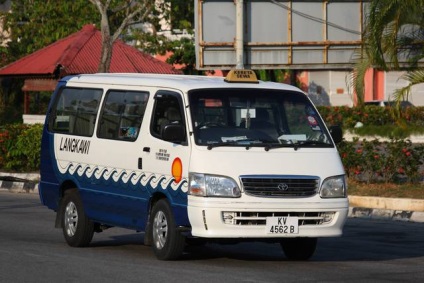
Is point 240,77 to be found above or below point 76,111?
above

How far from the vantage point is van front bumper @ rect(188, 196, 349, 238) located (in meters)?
12.1

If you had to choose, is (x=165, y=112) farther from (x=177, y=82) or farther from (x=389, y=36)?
(x=389, y=36)

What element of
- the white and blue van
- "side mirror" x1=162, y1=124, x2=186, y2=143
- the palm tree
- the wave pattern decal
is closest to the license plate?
the white and blue van

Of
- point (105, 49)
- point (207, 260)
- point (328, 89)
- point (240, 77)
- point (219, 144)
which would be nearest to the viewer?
point (219, 144)

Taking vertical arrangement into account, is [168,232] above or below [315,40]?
below

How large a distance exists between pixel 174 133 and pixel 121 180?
1.30 metres

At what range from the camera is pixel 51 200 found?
594 inches

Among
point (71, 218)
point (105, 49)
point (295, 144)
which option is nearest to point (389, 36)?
point (71, 218)

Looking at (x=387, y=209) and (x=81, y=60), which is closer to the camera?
(x=387, y=209)

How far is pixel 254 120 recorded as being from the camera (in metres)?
13.0

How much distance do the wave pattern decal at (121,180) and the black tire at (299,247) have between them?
1.43m

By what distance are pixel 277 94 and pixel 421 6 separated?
309 inches

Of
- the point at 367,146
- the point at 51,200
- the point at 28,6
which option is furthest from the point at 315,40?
the point at 28,6

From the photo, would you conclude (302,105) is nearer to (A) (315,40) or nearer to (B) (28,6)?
(A) (315,40)
